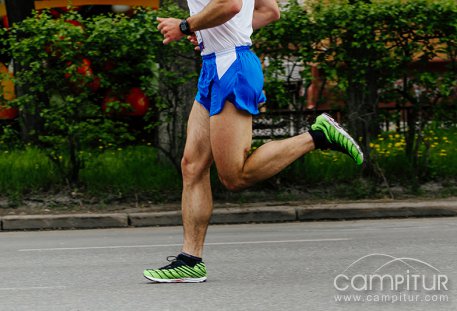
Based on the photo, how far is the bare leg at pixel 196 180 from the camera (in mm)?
6523

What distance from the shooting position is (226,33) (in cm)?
640

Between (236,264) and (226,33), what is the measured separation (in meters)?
1.92

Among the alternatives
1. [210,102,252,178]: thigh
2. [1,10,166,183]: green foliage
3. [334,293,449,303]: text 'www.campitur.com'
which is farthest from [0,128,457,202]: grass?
[334,293,449,303]: text 'www.campitur.com'

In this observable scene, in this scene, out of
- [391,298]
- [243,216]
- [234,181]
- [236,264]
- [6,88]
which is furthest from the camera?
[6,88]

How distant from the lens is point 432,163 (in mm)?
12281

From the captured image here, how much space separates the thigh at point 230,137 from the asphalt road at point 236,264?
29.8 inches

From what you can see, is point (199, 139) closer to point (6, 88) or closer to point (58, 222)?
point (58, 222)

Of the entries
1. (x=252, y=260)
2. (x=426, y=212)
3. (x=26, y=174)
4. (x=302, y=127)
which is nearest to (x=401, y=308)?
(x=252, y=260)

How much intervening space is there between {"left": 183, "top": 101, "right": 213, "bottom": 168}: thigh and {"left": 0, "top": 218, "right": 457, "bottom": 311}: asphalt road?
2.56 ft

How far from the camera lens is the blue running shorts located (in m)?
6.33

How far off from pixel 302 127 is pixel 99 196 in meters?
2.41

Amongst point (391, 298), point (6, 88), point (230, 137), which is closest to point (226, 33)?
point (230, 137)

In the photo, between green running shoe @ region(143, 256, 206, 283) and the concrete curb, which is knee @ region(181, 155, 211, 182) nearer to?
green running shoe @ region(143, 256, 206, 283)

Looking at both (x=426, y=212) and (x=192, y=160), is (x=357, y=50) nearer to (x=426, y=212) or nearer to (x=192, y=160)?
(x=426, y=212)
